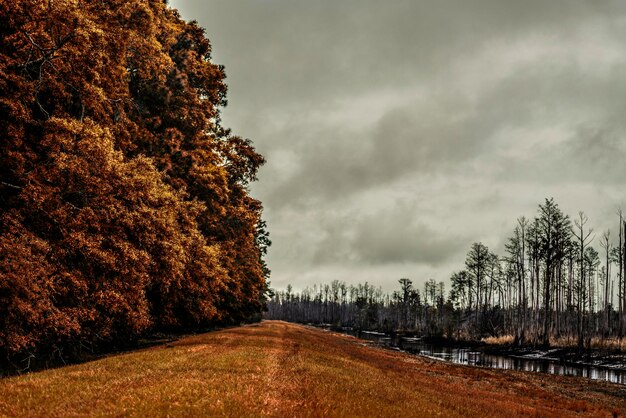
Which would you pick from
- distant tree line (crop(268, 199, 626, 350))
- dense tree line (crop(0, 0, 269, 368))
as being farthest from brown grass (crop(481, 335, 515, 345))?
dense tree line (crop(0, 0, 269, 368))

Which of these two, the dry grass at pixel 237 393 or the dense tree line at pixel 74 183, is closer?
the dry grass at pixel 237 393

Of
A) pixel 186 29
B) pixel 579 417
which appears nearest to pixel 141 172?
pixel 186 29

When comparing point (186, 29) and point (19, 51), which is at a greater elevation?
point (186, 29)

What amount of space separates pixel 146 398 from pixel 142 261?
8.58 metres

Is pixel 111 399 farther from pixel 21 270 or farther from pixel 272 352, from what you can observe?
pixel 272 352

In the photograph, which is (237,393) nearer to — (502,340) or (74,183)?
(74,183)

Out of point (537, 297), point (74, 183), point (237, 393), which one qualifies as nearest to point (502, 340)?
point (537, 297)

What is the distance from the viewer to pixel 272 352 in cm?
2372

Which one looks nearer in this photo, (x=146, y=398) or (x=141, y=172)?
(x=146, y=398)

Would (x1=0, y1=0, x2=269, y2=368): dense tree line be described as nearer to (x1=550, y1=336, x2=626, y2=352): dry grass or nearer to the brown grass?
(x1=550, y1=336, x2=626, y2=352): dry grass

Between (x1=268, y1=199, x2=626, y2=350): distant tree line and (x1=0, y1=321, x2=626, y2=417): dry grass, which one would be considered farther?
(x1=268, y1=199, x2=626, y2=350): distant tree line

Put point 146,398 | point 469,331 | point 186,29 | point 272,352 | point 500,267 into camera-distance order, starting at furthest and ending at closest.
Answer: point 500,267
point 469,331
point 186,29
point 272,352
point 146,398

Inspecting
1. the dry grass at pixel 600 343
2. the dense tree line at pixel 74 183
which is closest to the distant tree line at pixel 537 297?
the dry grass at pixel 600 343

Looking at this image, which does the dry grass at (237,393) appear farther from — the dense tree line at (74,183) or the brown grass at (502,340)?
the brown grass at (502,340)
